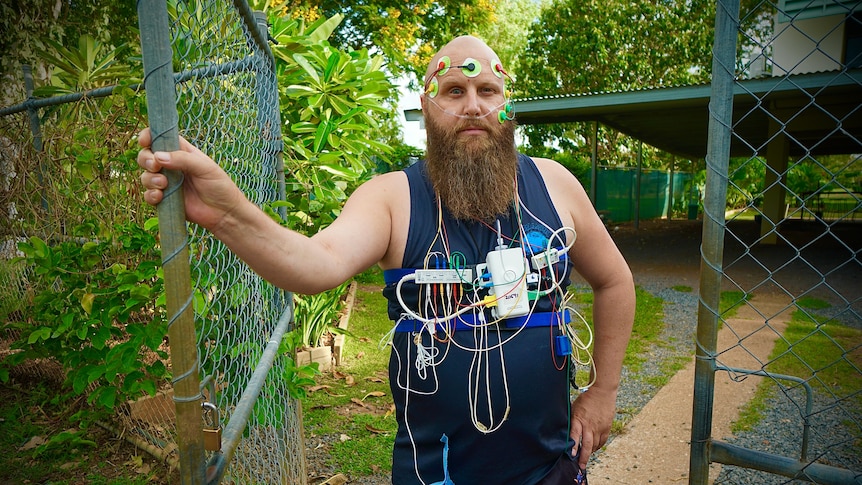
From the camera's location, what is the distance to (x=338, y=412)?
3.98 meters

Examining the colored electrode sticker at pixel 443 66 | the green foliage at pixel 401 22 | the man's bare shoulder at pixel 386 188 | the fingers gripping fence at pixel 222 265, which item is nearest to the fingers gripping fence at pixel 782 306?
the colored electrode sticker at pixel 443 66

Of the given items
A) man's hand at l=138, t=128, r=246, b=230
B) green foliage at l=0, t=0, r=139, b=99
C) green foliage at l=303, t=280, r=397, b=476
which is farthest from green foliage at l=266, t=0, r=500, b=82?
man's hand at l=138, t=128, r=246, b=230

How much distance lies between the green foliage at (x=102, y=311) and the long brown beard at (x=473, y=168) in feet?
3.91

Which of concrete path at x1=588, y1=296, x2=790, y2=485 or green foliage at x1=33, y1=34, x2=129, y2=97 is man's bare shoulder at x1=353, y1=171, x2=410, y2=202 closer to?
concrete path at x1=588, y1=296, x2=790, y2=485

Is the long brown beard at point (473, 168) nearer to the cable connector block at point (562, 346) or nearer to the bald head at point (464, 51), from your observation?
the bald head at point (464, 51)

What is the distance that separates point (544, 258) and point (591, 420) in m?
0.72

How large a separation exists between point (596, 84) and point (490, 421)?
2250 centimetres

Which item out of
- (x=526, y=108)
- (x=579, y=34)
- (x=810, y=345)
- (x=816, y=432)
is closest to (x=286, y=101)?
(x=816, y=432)

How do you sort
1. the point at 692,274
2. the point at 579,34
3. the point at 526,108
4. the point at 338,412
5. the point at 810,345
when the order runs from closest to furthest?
the point at 338,412 < the point at 810,345 < the point at 692,274 < the point at 526,108 < the point at 579,34

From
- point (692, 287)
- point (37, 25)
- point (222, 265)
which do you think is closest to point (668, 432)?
point (222, 265)

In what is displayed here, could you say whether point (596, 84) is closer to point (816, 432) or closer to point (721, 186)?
point (816, 432)

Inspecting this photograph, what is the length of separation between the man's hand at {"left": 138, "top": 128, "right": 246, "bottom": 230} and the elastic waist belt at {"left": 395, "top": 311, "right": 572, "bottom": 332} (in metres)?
0.77

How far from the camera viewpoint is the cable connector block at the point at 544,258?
1.75 m

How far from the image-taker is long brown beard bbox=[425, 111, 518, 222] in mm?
1829
